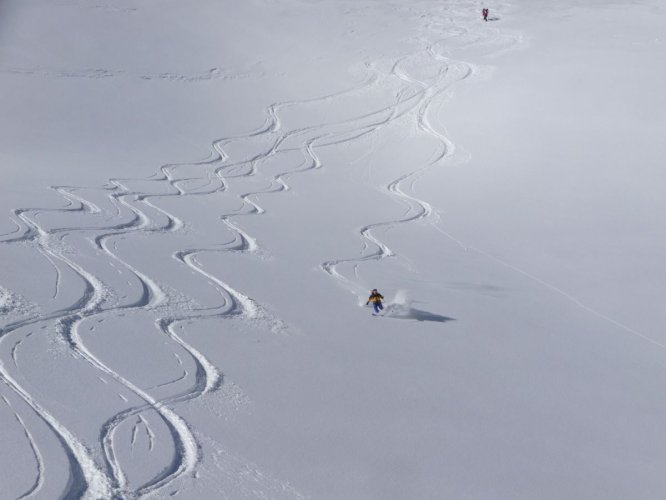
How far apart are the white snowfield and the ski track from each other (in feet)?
0.12

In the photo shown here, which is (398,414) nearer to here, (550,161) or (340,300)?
(340,300)

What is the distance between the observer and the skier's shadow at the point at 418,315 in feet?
29.2

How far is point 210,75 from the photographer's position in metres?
22.7

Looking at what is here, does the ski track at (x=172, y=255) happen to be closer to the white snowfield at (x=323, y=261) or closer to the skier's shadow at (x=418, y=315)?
the white snowfield at (x=323, y=261)

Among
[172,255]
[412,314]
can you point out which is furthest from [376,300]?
[172,255]

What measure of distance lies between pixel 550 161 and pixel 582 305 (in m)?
7.76

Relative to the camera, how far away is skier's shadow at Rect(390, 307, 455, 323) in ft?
29.2

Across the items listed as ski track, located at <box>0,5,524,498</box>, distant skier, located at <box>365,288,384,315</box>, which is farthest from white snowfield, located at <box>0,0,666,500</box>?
distant skier, located at <box>365,288,384,315</box>

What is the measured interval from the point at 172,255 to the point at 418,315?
3322 mm

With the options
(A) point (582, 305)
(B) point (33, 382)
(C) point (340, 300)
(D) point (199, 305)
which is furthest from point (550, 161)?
(B) point (33, 382)

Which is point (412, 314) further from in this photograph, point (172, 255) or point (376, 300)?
point (172, 255)

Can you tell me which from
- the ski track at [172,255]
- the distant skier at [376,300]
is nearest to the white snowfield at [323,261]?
the ski track at [172,255]

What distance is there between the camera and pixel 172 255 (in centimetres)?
1018

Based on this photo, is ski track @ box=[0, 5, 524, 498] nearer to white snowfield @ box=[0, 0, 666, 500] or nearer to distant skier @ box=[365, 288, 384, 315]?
white snowfield @ box=[0, 0, 666, 500]
